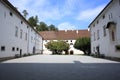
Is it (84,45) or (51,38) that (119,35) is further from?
(51,38)

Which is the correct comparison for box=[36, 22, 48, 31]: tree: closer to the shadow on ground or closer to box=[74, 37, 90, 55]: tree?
box=[74, 37, 90, 55]: tree

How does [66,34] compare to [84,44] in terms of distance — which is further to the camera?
[66,34]

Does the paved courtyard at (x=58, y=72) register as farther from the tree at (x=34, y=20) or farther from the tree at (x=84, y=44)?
the tree at (x=34, y=20)

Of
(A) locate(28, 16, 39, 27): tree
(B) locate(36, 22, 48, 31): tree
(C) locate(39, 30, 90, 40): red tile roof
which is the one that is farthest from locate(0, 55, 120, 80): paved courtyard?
(A) locate(28, 16, 39, 27): tree

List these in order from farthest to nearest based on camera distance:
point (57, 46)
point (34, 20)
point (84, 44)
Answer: point (34, 20)
point (57, 46)
point (84, 44)

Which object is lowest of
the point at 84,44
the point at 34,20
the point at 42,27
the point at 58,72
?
the point at 58,72

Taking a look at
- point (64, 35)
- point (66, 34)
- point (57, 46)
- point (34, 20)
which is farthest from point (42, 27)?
point (57, 46)

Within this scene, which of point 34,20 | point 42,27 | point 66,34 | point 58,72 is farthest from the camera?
point 34,20

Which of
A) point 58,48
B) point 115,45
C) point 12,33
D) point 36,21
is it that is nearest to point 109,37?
point 115,45

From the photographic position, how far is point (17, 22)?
24.7m

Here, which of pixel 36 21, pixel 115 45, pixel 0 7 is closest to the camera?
pixel 0 7

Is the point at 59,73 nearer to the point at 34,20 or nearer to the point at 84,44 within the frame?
the point at 84,44

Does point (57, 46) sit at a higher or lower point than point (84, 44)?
lower

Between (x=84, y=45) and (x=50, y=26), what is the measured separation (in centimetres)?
4353
